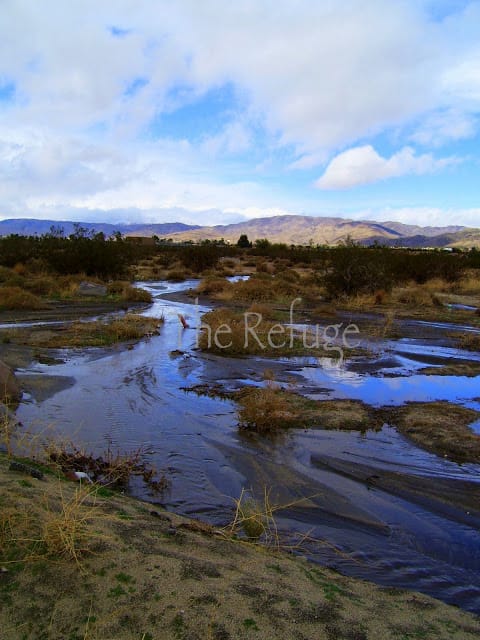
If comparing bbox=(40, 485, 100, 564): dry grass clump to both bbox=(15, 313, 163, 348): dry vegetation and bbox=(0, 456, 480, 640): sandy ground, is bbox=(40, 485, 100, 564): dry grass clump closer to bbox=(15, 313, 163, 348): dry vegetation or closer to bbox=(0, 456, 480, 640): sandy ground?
bbox=(0, 456, 480, 640): sandy ground

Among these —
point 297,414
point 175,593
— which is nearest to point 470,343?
point 297,414

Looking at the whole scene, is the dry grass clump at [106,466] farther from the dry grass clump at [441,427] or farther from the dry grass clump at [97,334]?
the dry grass clump at [97,334]

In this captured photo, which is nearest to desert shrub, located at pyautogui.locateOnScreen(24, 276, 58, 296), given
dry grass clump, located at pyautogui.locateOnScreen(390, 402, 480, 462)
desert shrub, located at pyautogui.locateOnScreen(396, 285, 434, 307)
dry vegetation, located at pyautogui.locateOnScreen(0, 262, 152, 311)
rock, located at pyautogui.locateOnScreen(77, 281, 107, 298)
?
dry vegetation, located at pyautogui.locateOnScreen(0, 262, 152, 311)

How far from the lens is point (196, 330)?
16.8 meters

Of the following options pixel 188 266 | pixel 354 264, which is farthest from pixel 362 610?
pixel 188 266

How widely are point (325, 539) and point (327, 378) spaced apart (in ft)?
20.8

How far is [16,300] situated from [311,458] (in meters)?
16.2

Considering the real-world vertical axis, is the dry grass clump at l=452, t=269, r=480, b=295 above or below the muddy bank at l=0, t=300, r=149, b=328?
above

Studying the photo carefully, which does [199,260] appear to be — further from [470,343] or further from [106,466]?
[106,466]

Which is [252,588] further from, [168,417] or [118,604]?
[168,417]

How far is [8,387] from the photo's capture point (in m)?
8.85

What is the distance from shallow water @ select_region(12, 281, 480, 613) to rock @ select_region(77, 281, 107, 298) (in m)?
13.1

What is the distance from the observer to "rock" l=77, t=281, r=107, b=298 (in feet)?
82.0

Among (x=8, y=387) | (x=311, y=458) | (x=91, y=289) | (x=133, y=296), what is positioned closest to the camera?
(x=311, y=458)
